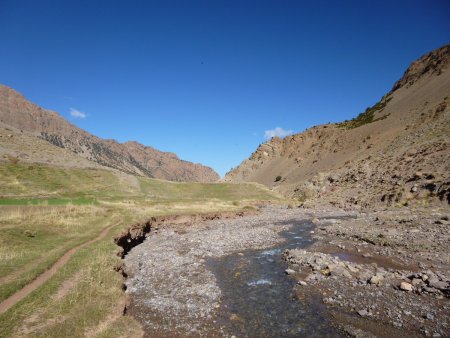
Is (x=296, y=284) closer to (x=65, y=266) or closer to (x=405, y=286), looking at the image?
(x=405, y=286)

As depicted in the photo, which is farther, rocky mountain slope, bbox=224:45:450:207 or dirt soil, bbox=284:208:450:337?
rocky mountain slope, bbox=224:45:450:207

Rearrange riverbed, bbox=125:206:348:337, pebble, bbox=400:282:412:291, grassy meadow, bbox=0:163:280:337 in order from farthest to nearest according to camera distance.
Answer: pebble, bbox=400:282:412:291 → riverbed, bbox=125:206:348:337 → grassy meadow, bbox=0:163:280:337

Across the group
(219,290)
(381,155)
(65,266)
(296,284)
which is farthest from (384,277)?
(381,155)

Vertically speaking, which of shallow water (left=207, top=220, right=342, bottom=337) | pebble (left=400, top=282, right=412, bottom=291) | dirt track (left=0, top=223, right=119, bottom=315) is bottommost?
shallow water (left=207, top=220, right=342, bottom=337)

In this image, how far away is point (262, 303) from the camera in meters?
18.2

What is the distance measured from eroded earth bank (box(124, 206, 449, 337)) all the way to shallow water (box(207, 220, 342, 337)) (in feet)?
0.17

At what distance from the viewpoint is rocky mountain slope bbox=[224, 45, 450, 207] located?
5828 centimetres

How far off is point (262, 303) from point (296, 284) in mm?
3623

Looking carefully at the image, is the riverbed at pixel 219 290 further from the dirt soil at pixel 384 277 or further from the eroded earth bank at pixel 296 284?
the dirt soil at pixel 384 277

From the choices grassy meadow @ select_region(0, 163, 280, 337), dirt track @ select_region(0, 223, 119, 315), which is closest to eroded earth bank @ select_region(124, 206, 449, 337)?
grassy meadow @ select_region(0, 163, 280, 337)


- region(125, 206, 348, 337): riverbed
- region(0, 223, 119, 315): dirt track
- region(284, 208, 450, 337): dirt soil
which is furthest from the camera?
region(125, 206, 348, 337): riverbed

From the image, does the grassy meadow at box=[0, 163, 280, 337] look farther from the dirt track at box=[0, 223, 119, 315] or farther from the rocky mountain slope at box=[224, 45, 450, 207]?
the rocky mountain slope at box=[224, 45, 450, 207]

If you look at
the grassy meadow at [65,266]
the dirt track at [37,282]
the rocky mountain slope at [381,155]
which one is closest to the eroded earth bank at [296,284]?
the grassy meadow at [65,266]

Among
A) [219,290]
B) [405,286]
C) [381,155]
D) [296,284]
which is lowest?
[219,290]
